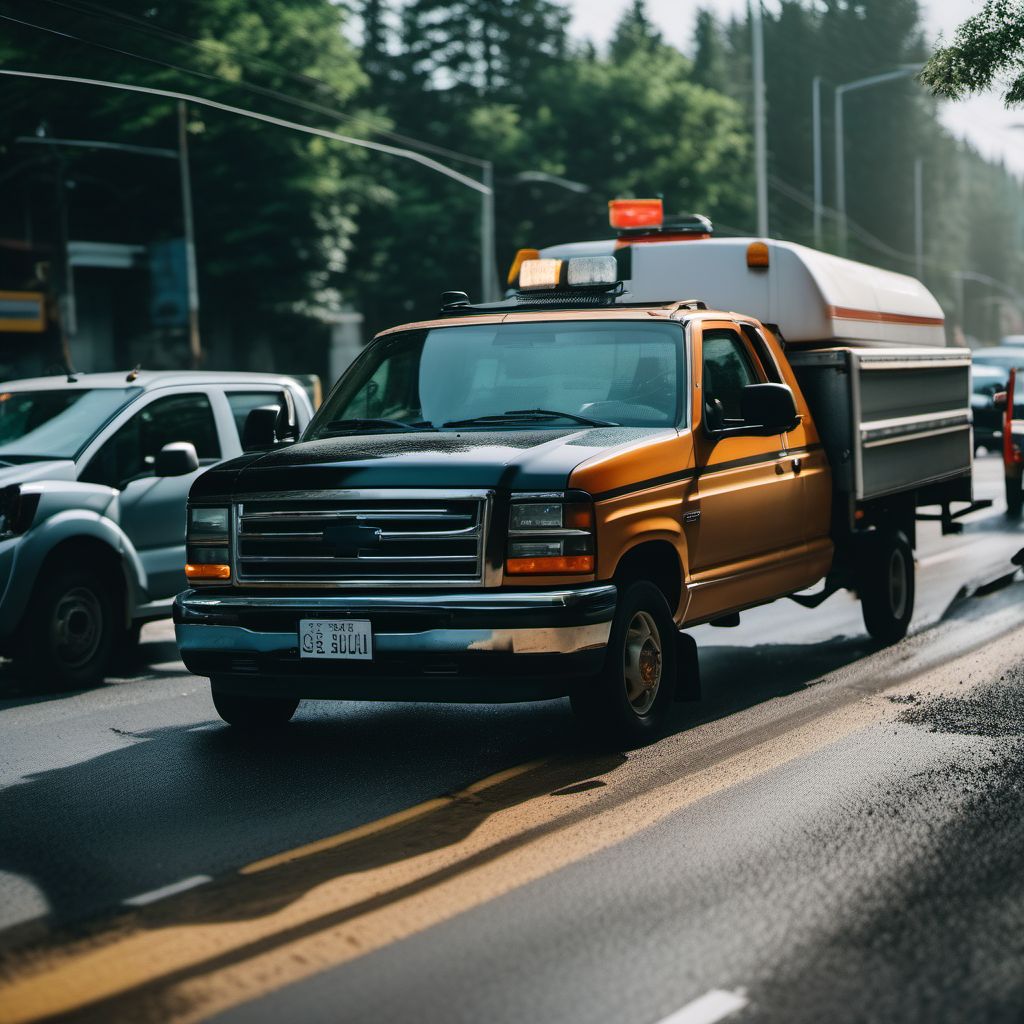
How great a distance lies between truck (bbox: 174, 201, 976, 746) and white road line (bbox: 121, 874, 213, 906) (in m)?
1.50

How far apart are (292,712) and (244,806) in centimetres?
169

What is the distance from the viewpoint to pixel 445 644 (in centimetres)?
644

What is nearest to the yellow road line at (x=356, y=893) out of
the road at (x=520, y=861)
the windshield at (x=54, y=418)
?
the road at (x=520, y=861)

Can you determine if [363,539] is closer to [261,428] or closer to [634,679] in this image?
[634,679]

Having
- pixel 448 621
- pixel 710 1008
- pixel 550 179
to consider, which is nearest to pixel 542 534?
pixel 448 621

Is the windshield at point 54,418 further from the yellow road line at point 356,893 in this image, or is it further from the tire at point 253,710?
the yellow road line at point 356,893

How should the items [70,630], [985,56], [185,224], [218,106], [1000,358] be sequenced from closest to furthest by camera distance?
1. [70,630]
2. [985,56]
3. [218,106]
4. [1000,358]
5. [185,224]

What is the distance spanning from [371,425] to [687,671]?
186 centimetres

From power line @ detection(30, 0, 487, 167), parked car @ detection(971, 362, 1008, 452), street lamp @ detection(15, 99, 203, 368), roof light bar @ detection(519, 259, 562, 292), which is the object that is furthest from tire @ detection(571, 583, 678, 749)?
street lamp @ detection(15, 99, 203, 368)

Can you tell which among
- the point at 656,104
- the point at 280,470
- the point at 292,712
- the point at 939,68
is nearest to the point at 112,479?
the point at 292,712

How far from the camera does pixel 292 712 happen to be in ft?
26.0

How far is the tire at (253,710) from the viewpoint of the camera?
7.60 metres

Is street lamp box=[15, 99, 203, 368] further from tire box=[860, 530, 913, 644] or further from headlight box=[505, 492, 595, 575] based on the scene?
headlight box=[505, 492, 595, 575]

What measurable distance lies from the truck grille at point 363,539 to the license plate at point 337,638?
180 mm
